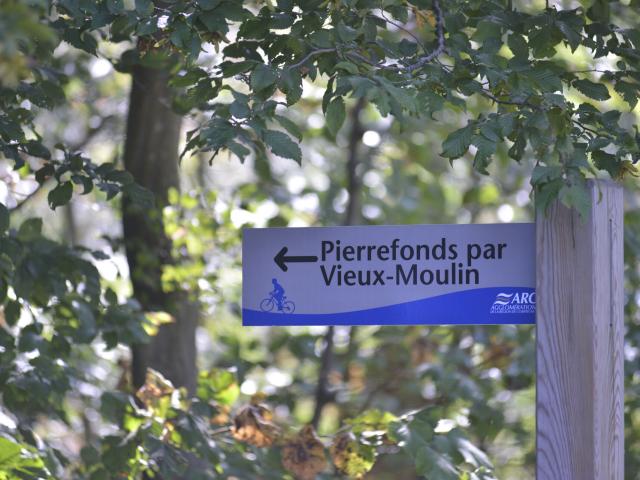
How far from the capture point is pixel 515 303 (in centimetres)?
190

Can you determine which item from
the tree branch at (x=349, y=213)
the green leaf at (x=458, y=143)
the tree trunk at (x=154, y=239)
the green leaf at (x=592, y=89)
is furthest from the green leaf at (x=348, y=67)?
the tree branch at (x=349, y=213)

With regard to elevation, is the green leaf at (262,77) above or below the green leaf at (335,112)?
above

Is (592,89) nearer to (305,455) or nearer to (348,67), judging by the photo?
(348,67)

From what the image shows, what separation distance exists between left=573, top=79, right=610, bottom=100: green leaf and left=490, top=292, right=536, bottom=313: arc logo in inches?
18.3

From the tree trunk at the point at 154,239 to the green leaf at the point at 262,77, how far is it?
1619 mm

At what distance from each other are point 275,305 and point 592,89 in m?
0.82

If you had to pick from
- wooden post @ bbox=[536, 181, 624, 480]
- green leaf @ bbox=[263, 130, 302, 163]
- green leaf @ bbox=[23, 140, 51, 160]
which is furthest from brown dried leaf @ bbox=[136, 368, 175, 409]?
wooden post @ bbox=[536, 181, 624, 480]

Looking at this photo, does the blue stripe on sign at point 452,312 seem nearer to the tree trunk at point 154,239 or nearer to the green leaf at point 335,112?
the green leaf at point 335,112

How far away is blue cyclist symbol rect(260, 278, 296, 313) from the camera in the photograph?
6.50ft

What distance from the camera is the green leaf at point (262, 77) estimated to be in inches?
72.5

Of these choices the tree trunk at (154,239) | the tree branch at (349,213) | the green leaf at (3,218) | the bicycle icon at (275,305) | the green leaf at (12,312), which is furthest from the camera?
the tree branch at (349,213)

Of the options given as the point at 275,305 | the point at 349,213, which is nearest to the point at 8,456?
the point at 275,305

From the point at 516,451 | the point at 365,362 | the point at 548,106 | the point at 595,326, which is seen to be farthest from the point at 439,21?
the point at 516,451

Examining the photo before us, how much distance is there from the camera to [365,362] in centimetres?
470
